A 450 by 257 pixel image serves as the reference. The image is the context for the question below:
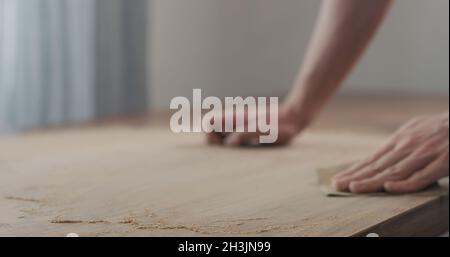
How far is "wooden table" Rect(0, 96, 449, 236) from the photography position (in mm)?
834

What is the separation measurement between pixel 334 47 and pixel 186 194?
42 centimetres

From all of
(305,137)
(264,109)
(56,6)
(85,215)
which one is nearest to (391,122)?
(305,137)

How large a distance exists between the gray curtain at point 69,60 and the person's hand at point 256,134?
116 cm

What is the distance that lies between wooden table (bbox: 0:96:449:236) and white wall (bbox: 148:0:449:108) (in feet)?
6.93

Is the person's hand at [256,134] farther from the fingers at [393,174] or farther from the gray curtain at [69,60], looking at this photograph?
the gray curtain at [69,60]

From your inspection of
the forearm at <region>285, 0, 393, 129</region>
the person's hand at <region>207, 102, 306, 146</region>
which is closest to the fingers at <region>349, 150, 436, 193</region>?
the forearm at <region>285, 0, 393, 129</region>

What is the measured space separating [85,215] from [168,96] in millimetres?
2590

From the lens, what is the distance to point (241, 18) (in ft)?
13.3

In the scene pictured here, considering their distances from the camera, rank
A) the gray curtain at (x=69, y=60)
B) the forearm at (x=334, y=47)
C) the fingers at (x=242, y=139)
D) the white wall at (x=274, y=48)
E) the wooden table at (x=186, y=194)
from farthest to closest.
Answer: the white wall at (x=274, y=48)
the gray curtain at (x=69, y=60)
the fingers at (x=242, y=139)
the forearm at (x=334, y=47)
the wooden table at (x=186, y=194)

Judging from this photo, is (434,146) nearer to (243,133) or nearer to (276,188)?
(276,188)

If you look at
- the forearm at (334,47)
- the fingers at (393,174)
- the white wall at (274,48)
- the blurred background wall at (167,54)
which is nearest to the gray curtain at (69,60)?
the blurred background wall at (167,54)

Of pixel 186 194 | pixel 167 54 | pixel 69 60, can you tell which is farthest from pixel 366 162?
pixel 167 54

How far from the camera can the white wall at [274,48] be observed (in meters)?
A: 3.69

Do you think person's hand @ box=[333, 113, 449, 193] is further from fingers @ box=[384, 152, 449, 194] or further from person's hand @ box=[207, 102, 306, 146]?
person's hand @ box=[207, 102, 306, 146]
